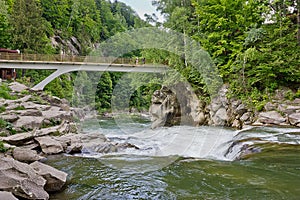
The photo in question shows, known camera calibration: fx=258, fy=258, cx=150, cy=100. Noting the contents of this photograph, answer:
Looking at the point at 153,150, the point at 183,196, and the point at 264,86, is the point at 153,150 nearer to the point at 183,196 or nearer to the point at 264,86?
the point at 183,196

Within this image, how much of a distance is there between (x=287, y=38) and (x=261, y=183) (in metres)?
11.2

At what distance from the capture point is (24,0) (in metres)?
23.8

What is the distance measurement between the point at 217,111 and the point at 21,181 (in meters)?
11.9

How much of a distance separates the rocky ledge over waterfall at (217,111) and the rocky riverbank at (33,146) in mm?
6244

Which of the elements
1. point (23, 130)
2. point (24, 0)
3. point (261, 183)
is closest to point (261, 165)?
point (261, 183)

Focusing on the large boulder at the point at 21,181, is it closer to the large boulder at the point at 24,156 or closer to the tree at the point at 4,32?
the large boulder at the point at 24,156

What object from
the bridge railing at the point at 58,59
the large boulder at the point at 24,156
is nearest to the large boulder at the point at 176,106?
the bridge railing at the point at 58,59

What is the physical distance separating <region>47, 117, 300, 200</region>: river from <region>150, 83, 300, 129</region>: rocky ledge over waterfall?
8.97 feet

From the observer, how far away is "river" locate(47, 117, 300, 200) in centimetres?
467

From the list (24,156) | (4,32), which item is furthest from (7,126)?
(4,32)

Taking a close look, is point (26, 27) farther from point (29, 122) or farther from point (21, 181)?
point (21, 181)

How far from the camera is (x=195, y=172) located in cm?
593

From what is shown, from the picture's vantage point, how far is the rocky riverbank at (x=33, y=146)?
4.05 metres

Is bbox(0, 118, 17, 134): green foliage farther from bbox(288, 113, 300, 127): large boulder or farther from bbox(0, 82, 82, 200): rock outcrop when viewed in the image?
bbox(288, 113, 300, 127): large boulder
